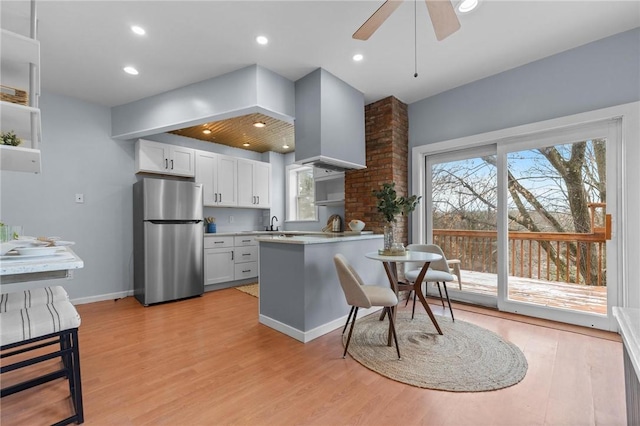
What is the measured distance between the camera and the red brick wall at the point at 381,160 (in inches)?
150

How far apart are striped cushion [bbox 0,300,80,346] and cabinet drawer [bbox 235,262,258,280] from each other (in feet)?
10.6

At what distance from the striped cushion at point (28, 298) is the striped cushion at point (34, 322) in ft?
0.90

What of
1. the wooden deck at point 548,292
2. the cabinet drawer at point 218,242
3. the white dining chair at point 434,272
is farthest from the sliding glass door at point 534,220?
the cabinet drawer at point 218,242

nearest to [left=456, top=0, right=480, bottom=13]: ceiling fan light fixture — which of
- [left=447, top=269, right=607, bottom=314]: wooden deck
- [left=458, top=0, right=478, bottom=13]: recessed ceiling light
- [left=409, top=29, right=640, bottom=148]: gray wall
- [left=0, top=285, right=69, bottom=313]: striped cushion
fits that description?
[left=458, top=0, right=478, bottom=13]: recessed ceiling light

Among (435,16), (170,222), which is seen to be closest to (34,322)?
(170,222)

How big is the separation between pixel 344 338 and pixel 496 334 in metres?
1.43

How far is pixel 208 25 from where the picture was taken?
2332mm

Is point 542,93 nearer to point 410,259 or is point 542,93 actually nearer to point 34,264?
point 410,259

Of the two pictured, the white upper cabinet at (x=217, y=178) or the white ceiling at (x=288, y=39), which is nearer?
the white ceiling at (x=288, y=39)

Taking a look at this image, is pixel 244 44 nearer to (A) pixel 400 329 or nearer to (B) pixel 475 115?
(B) pixel 475 115

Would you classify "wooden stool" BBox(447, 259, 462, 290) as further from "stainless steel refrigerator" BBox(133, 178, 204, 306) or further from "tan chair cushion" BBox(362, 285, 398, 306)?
"stainless steel refrigerator" BBox(133, 178, 204, 306)

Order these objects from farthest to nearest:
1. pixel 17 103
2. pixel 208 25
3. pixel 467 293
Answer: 1. pixel 467 293
2. pixel 208 25
3. pixel 17 103

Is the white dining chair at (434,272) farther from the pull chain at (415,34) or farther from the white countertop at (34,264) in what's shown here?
the white countertop at (34,264)

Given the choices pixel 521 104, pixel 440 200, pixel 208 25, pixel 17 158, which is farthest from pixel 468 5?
pixel 17 158
